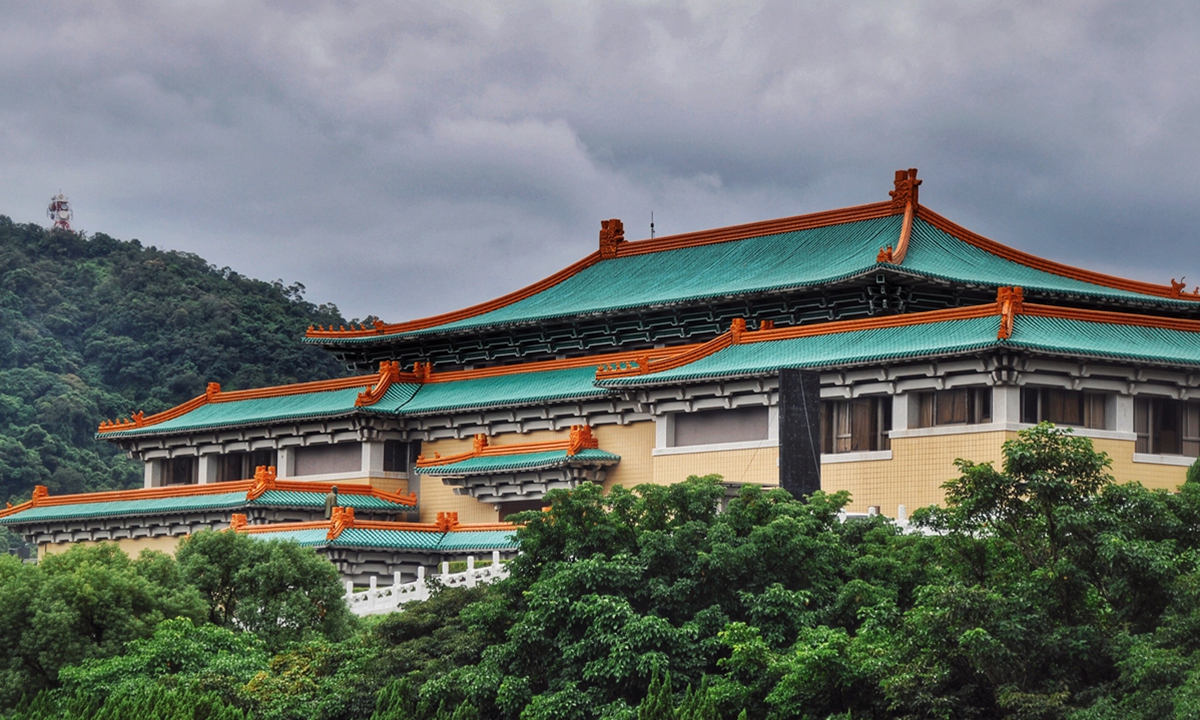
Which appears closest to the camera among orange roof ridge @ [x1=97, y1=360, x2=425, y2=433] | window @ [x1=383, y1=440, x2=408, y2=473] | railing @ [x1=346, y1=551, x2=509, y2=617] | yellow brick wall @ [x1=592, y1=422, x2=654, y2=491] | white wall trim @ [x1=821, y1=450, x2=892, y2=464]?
railing @ [x1=346, y1=551, x2=509, y2=617]

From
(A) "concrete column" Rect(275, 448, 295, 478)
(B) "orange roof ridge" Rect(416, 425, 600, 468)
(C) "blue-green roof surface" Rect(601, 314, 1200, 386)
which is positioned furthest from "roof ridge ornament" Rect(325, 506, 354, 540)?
(A) "concrete column" Rect(275, 448, 295, 478)

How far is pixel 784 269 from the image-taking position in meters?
43.8

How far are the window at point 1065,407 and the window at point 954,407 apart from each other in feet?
2.74

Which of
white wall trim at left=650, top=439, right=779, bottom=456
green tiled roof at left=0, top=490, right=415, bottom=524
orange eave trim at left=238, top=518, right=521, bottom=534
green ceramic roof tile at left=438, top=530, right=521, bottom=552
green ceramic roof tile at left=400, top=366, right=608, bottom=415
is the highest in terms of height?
green ceramic roof tile at left=400, top=366, right=608, bottom=415

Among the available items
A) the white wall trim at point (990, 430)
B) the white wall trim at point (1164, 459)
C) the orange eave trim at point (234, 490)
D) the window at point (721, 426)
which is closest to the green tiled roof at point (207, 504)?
the orange eave trim at point (234, 490)

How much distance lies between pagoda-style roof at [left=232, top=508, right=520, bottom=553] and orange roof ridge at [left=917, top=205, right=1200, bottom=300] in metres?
14.1

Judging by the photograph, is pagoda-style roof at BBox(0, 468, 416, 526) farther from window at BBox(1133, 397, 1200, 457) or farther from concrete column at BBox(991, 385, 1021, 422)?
window at BBox(1133, 397, 1200, 457)

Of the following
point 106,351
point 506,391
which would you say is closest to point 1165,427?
point 506,391

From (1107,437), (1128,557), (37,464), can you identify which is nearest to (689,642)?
(1128,557)

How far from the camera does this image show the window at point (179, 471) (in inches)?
1997

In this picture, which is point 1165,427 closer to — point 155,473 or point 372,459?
point 372,459

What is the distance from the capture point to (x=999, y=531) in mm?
22469

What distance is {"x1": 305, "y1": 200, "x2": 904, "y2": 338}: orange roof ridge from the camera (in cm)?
4569

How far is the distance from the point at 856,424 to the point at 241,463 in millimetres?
20828
